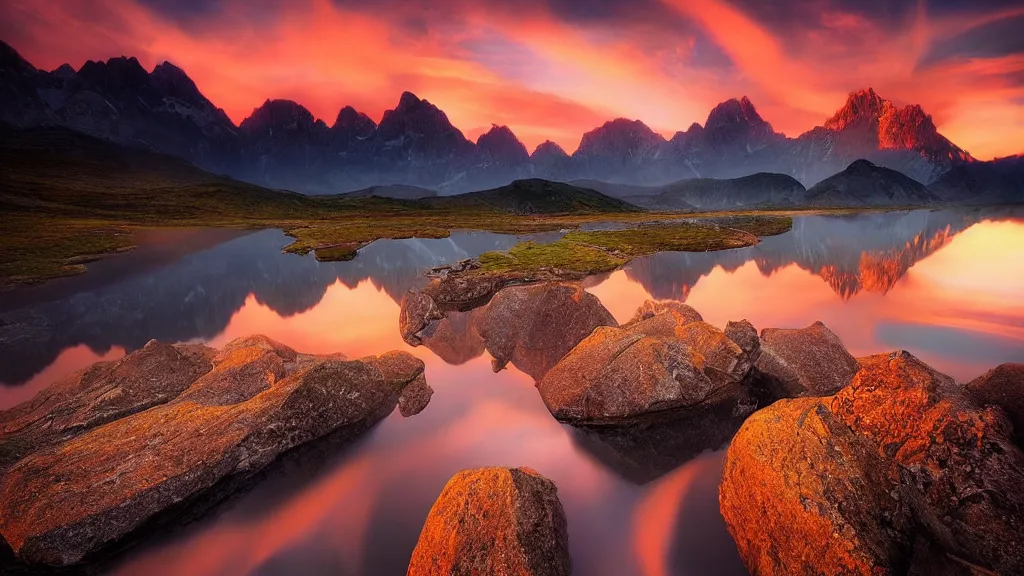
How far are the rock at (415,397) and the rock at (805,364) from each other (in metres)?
15.9

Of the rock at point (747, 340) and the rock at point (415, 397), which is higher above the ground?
the rock at point (747, 340)

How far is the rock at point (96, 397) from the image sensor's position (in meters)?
14.1

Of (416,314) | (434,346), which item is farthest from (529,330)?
(416,314)

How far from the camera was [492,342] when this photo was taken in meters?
27.0

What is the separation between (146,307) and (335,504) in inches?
1685

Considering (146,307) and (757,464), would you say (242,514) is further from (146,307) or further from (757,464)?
(146,307)

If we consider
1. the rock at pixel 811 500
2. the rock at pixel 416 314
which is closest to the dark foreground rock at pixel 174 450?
the rock at pixel 416 314

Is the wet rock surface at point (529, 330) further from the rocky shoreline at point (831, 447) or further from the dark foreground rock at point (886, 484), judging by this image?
the dark foreground rock at point (886, 484)

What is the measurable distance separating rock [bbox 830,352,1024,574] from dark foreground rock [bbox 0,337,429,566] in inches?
664

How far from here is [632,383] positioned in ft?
55.7

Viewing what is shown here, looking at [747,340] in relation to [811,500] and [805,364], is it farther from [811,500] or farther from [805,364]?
[811,500]

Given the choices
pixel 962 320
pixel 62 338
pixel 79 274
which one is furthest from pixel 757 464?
pixel 79 274

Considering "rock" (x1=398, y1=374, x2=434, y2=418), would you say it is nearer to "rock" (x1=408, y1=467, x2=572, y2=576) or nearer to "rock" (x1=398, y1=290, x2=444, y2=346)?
"rock" (x1=408, y1=467, x2=572, y2=576)

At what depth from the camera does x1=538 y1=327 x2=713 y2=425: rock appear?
16.9 meters
